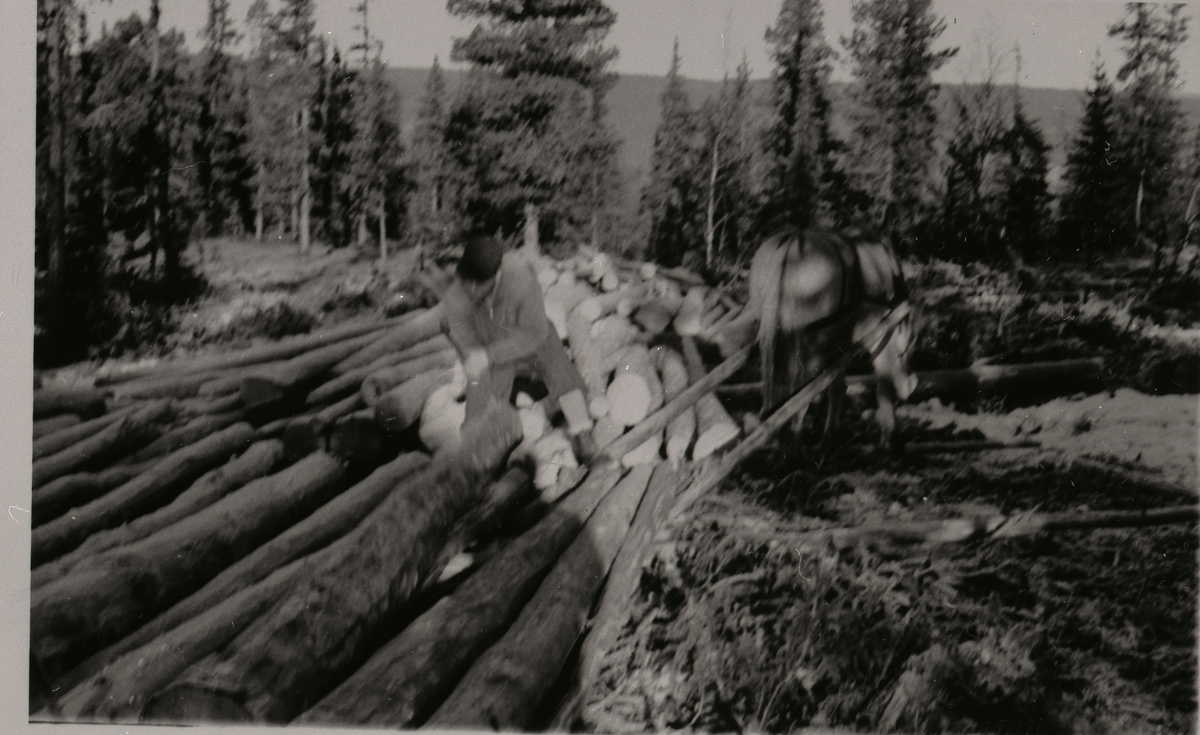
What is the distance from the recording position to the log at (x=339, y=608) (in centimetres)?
272

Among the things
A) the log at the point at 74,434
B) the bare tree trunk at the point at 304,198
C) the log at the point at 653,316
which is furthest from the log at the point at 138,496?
the log at the point at 653,316

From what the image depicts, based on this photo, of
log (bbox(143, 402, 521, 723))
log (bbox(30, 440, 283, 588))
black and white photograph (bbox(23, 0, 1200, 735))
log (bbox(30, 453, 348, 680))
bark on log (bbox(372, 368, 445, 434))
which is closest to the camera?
log (bbox(143, 402, 521, 723))

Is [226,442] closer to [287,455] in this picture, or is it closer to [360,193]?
[287,455]

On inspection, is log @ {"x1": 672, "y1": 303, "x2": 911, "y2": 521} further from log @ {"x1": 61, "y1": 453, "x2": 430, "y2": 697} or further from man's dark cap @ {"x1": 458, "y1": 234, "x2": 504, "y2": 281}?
log @ {"x1": 61, "y1": 453, "x2": 430, "y2": 697}

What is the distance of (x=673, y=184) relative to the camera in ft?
12.4

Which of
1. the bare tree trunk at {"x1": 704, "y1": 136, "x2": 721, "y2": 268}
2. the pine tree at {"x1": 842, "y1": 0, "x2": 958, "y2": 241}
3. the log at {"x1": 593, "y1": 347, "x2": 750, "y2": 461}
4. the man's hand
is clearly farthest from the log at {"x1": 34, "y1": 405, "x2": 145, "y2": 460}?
the pine tree at {"x1": 842, "y1": 0, "x2": 958, "y2": 241}

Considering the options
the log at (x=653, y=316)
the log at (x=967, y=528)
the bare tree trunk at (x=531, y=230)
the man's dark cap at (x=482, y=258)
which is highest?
the bare tree trunk at (x=531, y=230)

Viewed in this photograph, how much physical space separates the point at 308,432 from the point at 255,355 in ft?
1.34

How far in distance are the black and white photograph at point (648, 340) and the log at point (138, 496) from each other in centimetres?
2

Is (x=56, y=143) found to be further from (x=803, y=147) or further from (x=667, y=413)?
(x=803, y=147)

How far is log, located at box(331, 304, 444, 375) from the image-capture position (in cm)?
353

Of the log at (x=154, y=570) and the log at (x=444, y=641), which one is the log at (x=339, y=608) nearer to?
the log at (x=444, y=641)

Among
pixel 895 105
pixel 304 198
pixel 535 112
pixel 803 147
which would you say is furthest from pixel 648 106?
pixel 304 198

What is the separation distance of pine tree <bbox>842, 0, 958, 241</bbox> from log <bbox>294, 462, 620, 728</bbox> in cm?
197
